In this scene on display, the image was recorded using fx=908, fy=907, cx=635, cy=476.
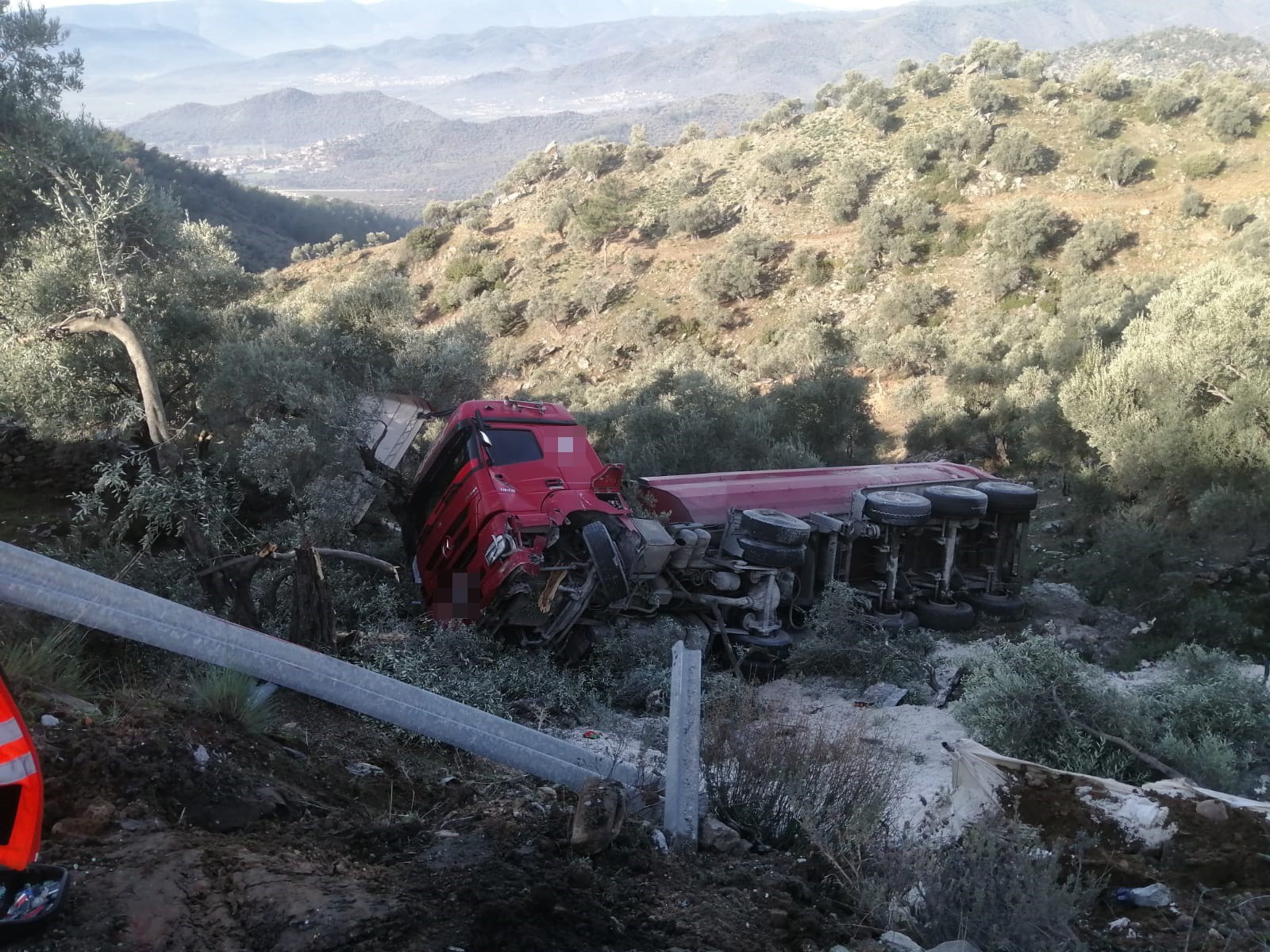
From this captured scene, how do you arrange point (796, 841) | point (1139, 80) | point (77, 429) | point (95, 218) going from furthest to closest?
point (1139, 80), point (77, 429), point (95, 218), point (796, 841)

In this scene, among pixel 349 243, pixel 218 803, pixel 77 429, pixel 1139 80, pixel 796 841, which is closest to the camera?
pixel 218 803

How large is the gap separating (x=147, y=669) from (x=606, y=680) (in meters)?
3.46

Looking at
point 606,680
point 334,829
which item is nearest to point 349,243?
point 606,680

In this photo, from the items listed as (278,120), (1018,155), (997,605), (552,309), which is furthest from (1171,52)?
(278,120)

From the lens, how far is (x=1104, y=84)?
40.8m

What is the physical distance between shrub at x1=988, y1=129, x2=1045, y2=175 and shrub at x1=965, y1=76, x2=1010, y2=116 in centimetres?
390

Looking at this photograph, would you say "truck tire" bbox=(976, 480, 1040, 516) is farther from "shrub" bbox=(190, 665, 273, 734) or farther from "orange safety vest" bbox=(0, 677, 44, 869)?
"orange safety vest" bbox=(0, 677, 44, 869)

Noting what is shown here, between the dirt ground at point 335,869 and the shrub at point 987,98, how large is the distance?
4400 centimetres

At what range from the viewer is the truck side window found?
9.09 m

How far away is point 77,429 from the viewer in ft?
38.5

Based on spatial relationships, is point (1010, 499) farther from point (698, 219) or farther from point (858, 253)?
point (698, 219)

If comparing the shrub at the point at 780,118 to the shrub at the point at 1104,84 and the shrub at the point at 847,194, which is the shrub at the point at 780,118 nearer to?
the shrub at the point at 847,194

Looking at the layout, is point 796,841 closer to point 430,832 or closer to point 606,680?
point 430,832

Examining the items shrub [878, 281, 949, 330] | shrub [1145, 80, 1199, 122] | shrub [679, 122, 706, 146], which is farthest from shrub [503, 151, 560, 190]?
shrub [1145, 80, 1199, 122]
